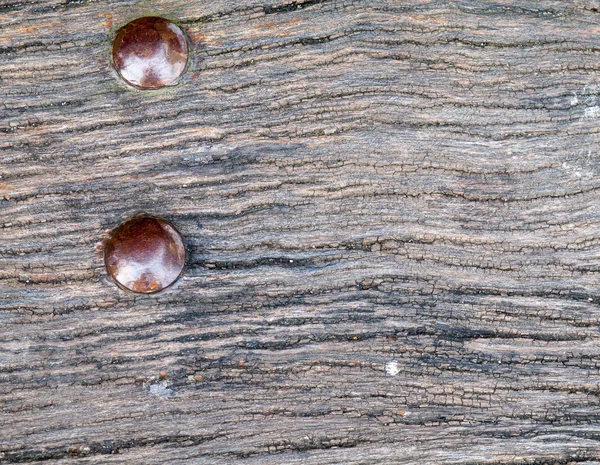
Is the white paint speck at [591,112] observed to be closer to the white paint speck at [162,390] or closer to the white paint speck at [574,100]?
the white paint speck at [574,100]

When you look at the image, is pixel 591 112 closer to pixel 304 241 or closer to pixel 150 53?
pixel 304 241

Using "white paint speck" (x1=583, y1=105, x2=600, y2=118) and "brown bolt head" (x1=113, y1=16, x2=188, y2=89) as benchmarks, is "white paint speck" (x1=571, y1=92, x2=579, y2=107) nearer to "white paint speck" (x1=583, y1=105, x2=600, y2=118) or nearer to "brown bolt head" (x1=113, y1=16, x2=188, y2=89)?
"white paint speck" (x1=583, y1=105, x2=600, y2=118)

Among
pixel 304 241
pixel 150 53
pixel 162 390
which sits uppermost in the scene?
pixel 150 53

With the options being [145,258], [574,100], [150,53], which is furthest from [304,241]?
[574,100]

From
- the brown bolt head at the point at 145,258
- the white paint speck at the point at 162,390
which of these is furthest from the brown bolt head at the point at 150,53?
the white paint speck at the point at 162,390

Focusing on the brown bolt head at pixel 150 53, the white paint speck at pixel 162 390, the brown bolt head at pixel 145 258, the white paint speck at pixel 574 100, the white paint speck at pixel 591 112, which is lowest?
the white paint speck at pixel 162 390

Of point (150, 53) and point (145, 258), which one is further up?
point (150, 53)
